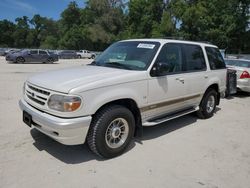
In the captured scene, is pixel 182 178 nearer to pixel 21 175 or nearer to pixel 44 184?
pixel 44 184

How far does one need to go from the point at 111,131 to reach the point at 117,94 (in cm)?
63

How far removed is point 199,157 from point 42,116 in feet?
8.67

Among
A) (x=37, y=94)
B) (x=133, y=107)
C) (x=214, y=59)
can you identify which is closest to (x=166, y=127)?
(x=133, y=107)

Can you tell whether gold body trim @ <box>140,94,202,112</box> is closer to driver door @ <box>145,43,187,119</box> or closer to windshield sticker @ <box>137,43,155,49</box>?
driver door @ <box>145,43,187,119</box>

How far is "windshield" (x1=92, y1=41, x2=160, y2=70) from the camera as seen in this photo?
4695 millimetres

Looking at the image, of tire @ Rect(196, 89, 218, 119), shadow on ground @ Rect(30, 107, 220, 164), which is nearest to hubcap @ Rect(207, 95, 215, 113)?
tire @ Rect(196, 89, 218, 119)

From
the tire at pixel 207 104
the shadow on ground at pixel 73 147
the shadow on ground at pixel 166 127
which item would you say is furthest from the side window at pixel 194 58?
the shadow on ground at pixel 73 147

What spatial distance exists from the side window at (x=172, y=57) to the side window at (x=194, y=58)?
25 cm

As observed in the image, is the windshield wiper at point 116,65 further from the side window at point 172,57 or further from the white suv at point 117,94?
the side window at point 172,57

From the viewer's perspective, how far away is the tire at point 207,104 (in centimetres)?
641

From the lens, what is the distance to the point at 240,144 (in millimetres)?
5012

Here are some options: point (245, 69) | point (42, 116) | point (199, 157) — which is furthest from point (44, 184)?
point (245, 69)

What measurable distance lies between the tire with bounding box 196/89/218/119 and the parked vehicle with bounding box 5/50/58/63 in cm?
2250

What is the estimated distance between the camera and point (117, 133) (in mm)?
4301
